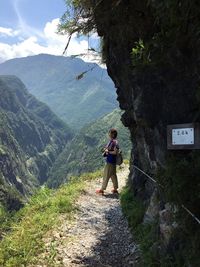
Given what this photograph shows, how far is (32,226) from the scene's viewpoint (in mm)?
12352

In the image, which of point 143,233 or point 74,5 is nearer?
point 143,233

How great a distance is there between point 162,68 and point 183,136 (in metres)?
1.49

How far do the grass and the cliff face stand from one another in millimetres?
2922

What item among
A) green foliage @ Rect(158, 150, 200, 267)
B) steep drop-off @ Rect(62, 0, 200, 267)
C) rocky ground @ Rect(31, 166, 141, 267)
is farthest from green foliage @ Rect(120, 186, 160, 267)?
green foliage @ Rect(158, 150, 200, 267)

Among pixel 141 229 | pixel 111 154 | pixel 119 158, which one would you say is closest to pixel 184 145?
pixel 141 229

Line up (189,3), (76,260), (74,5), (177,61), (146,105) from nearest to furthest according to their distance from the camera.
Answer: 1. (189,3)
2. (177,61)
3. (146,105)
4. (76,260)
5. (74,5)

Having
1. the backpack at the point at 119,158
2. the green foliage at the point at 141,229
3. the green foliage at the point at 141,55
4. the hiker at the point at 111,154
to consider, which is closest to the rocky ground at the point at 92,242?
the green foliage at the point at 141,229

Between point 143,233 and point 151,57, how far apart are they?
13.9 feet

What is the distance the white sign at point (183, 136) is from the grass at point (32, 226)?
437 centimetres

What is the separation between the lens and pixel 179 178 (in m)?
6.54

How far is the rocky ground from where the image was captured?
31.3 ft

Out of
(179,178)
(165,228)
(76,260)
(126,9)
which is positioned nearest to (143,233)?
(76,260)

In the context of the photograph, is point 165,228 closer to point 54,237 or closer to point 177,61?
→ point 177,61

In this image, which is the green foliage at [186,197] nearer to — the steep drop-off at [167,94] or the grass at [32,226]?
the steep drop-off at [167,94]
